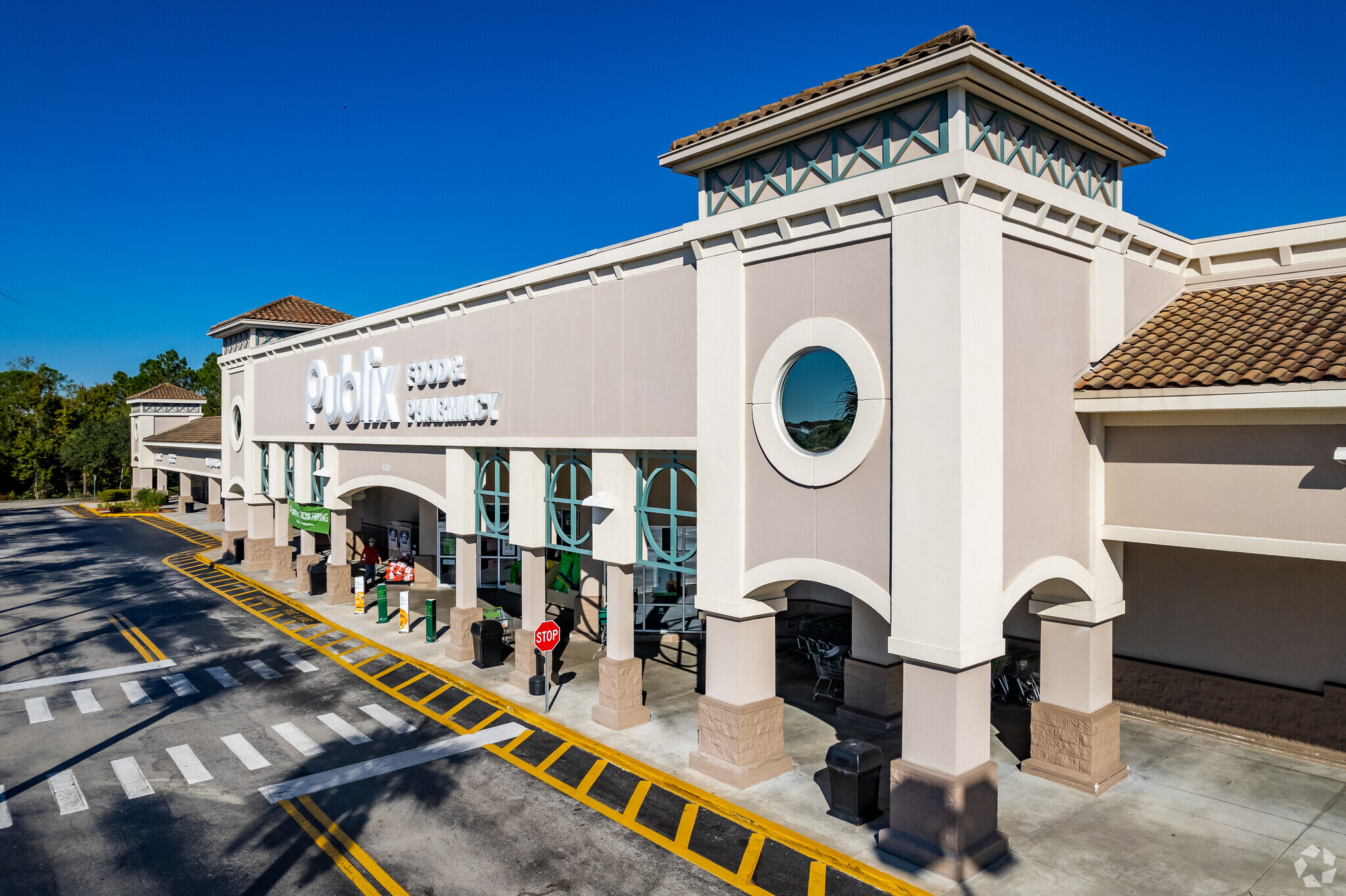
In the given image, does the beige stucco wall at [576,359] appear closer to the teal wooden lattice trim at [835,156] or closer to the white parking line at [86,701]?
the teal wooden lattice trim at [835,156]

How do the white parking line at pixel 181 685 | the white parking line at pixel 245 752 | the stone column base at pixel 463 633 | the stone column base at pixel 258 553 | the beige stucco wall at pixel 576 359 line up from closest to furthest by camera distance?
the white parking line at pixel 245 752 < the beige stucco wall at pixel 576 359 < the white parking line at pixel 181 685 < the stone column base at pixel 463 633 < the stone column base at pixel 258 553

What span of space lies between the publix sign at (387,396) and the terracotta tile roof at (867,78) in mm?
8483

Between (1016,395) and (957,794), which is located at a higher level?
(1016,395)

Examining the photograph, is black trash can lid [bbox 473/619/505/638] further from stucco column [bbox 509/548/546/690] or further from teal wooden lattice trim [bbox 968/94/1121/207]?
teal wooden lattice trim [bbox 968/94/1121/207]

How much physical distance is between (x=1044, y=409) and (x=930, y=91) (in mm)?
4545

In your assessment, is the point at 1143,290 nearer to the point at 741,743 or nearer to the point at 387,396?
the point at 741,743

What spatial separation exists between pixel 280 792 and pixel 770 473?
30.0 feet

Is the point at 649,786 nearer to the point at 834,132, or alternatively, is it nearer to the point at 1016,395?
the point at 1016,395

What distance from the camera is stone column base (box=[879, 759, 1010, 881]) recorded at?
10078mm

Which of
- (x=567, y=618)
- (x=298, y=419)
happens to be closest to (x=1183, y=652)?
Result: (x=567, y=618)

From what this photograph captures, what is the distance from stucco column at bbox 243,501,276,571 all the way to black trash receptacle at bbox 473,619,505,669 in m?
17.9

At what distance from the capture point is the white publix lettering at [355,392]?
23.0m

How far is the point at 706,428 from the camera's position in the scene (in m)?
13.5

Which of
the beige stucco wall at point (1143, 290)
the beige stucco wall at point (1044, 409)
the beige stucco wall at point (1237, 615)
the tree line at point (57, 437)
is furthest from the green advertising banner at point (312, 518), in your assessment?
the tree line at point (57, 437)
